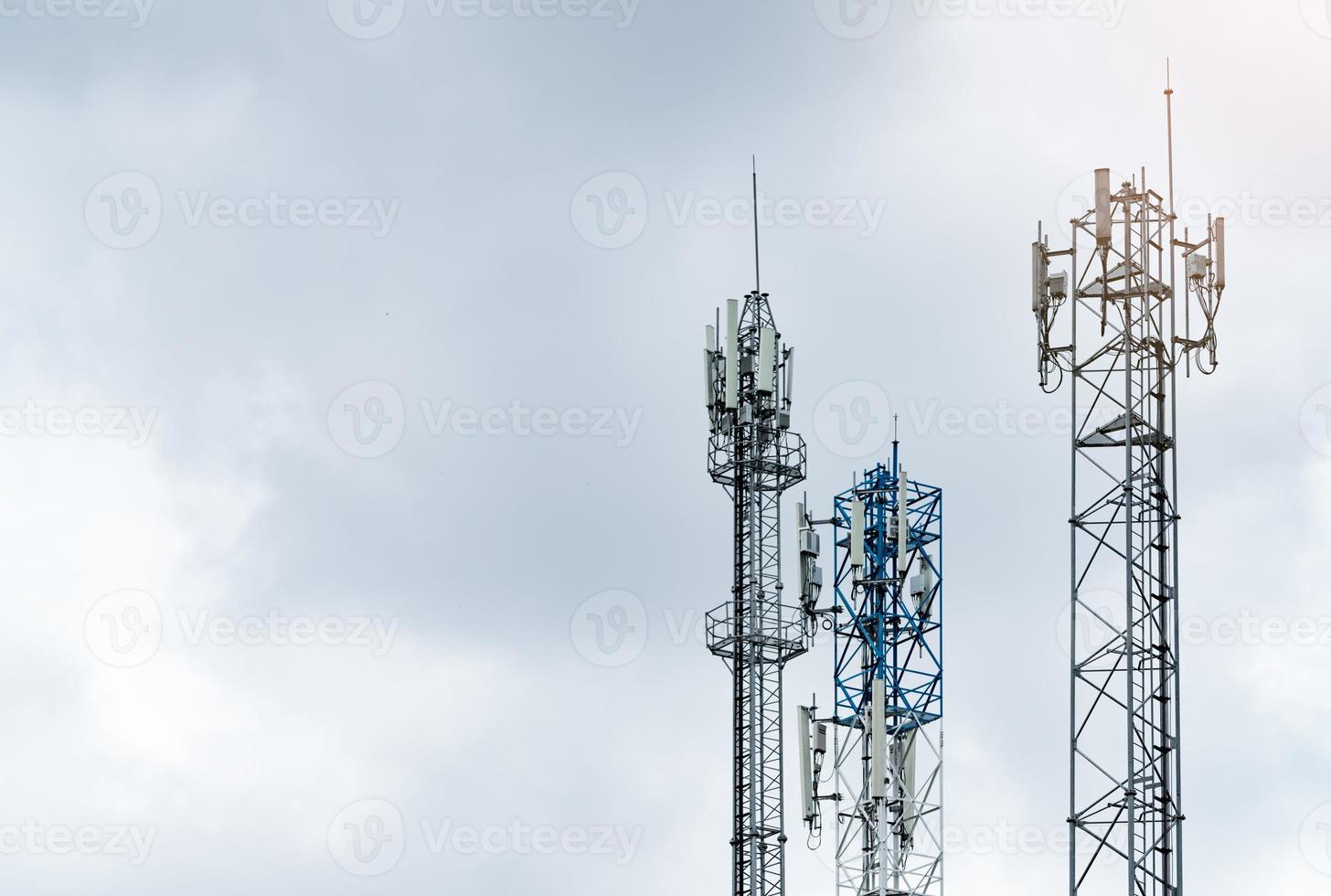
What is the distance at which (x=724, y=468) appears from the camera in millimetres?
91375

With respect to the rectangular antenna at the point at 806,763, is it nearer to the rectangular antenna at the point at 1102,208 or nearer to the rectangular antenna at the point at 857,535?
the rectangular antenna at the point at 857,535

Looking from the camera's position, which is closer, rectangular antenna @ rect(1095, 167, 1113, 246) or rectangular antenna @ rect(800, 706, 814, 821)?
rectangular antenna @ rect(1095, 167, 1113, 246)

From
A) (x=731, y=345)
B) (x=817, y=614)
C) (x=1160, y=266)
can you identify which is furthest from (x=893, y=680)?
(x=1160, y=266)

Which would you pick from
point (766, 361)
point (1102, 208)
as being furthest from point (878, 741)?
point (1102, 208)

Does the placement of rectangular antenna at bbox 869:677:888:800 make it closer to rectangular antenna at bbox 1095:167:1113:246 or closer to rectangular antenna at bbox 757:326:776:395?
rectangular antenna at bbox 757:326:776:395

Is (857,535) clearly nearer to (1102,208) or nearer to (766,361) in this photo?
(766,361)

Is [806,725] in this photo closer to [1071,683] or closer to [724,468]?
[724,468]

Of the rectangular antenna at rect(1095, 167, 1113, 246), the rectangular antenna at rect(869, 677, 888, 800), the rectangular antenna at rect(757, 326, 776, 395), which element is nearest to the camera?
the rectangular antenna at rect(1095, 167, 1113, 246)

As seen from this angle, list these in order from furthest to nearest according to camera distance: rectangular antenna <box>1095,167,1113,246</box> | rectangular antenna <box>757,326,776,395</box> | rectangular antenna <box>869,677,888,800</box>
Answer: rectangular antenna <box>757,326,776,395</box> → rectangular antenna <box>869,677,888,800</box> → rectangular antenna <box>1095,167,1113,246</box>

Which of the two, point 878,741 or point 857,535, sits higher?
point 857,535

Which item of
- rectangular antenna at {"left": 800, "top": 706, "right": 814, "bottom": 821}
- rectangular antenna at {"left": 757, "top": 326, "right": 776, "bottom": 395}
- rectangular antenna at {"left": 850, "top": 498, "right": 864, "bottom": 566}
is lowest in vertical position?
rectangular antenna at {"left": 800, "top": 706, "right": 814, "bottom": 821}

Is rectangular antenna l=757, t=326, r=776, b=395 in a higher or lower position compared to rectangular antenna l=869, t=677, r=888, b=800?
higher

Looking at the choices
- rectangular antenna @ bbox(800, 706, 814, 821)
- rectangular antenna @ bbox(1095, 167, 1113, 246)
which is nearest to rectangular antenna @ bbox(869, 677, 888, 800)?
rectangular antenna @ bbox(800, 706, 814, 821)

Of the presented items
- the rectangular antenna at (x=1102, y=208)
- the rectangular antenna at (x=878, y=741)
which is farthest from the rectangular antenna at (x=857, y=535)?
the rectangular antenna at (x=1102, y=208)
